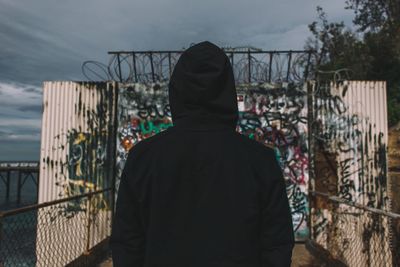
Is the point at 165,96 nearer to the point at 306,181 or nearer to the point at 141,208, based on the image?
the point at 306,181

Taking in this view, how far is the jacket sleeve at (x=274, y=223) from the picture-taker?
165 cm

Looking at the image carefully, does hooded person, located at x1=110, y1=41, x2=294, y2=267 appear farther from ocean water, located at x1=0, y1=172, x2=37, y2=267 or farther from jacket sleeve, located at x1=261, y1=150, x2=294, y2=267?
ocean water, located at x1=0, y1=172, x2=37, y2=267

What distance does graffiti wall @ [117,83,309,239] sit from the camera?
823 cm

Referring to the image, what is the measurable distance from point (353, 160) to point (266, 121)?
85.7 inches

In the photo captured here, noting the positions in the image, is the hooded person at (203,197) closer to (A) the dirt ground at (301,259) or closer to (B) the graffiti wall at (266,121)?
(A) the dirt ground at (301,259)

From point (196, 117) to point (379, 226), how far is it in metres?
7.79

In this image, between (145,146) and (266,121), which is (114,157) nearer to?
(266,121)

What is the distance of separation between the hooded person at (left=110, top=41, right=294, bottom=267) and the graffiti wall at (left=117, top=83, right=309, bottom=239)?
673cm

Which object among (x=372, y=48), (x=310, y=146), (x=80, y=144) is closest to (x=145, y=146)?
(x=310, y=146)

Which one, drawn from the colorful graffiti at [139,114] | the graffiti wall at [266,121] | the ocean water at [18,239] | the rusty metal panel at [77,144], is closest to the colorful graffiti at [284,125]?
the graffiti wall at [266,121]

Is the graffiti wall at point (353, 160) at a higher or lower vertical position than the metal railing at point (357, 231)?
higher

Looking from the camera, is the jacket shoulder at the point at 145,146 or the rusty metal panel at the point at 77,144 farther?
the rusty metal panel at the point at 77,144

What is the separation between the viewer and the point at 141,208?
67.6 inches

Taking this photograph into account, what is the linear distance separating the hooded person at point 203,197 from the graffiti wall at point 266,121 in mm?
6726
